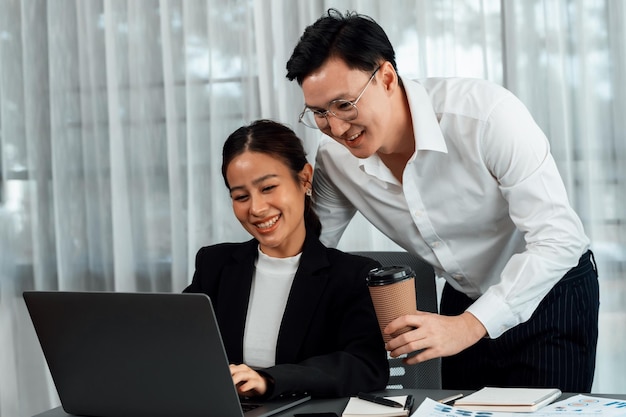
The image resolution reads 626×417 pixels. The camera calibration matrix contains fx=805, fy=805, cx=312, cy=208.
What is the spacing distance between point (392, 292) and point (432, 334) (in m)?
0.14

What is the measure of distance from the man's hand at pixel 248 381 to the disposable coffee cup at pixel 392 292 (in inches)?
9.4

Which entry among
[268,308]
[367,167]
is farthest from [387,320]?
[367,167]

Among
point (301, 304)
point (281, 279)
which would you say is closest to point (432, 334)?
point (301, 304)

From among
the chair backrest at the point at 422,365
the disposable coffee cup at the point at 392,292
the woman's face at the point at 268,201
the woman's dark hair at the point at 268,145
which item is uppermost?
the woman's dark hair at the point at 268,145

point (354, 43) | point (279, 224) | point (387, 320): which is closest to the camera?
point (387, 320)

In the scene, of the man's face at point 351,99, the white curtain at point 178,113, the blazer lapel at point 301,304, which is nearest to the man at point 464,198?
the man's face at point 351,99

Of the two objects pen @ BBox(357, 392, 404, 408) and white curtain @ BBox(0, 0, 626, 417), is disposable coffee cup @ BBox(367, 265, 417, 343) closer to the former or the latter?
pen @ BBox(357, 392, 404, 408)

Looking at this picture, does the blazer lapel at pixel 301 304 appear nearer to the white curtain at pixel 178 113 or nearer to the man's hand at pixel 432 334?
the man's hand at pixel 432 334

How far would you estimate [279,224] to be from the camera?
1.85 metres

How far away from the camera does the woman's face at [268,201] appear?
6.04 feet

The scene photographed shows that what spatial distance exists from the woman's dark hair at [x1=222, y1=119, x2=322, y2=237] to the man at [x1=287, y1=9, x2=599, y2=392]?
136 mm

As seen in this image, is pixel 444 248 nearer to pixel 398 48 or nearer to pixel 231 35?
pixel 398 48

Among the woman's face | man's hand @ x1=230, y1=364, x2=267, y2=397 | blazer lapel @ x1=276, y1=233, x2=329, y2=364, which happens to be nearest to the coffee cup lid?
man's hand @ x1=230, y1=364, x2=267, y2=397

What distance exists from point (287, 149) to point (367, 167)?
20 cm
